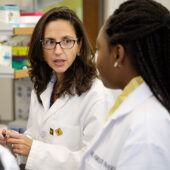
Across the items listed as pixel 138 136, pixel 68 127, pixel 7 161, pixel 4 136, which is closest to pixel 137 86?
pixel 138 136

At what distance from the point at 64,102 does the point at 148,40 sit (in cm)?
63

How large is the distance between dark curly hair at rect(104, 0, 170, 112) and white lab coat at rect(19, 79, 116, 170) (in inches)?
17.4

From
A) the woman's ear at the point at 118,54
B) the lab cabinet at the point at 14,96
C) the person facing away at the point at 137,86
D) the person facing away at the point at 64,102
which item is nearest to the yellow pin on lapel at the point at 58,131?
the person facing away at the point at 64,102

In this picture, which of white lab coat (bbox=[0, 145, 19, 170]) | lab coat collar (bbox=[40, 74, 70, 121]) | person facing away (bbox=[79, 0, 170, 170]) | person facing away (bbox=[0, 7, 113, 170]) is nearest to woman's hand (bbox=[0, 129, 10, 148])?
person facing away (bbox=[0, 7, 113, 170])

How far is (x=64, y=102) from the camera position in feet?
3.97

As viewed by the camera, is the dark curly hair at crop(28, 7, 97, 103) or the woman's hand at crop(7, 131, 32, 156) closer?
the woman's hand at crop(7, 131, 32, 156)

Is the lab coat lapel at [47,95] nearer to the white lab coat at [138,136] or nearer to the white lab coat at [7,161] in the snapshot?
the white lab coat at [138,136]

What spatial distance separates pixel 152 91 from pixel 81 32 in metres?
0.65

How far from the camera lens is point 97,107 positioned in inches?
43.6

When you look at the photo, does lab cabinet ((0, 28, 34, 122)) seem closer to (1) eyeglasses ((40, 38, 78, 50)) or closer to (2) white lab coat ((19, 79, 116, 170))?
(2) white lab coat ((19, 79, 116, 170))

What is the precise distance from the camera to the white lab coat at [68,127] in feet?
3.55

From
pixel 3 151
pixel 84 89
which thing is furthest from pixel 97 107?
pixel 3 151

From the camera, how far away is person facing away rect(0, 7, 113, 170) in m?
1.08

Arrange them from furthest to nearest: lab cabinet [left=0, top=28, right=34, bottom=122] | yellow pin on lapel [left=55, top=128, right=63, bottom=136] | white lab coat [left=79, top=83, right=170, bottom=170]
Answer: lab cabinet [left=0, top=28, right=34, bottom=122] → yellow pin on lapel [left=55, top=128, right=63, bottom=136] → white lab coat [left=79, top=83, right=170, bottom=170]
